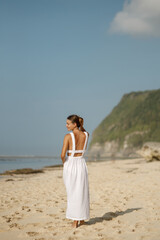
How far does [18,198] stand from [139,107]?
107491 millimetres

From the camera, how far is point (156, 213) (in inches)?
243

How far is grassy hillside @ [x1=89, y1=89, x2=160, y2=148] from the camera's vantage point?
9488cm

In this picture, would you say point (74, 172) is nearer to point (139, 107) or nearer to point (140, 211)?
point (140, 211)

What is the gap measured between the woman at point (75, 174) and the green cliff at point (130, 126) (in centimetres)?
8046

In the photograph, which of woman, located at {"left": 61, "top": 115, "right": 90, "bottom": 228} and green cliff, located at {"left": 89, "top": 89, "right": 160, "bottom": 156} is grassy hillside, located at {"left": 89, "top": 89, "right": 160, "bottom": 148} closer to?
green cliff, located at {"left": 89, "top": 89, "right": 160, "bottom": 156}

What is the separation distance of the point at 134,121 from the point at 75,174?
336ft

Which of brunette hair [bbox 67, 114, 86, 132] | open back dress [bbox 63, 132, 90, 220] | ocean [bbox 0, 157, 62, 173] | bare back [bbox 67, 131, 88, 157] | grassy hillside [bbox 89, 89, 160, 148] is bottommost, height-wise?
ocean [bbox 0, 157, 62, 173]

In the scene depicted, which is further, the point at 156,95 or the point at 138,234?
the point at 156,95

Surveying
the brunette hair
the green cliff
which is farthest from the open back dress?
the green cliff

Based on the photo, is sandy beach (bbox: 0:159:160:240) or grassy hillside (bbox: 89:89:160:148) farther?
grassy hillside (bbox: 89:89:160:148)

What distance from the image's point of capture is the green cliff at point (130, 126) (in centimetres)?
9412

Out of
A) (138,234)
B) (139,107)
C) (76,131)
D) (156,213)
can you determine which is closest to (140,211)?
(156,213)

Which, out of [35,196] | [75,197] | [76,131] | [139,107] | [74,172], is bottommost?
[35,196]

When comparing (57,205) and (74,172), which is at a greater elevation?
(74,172)
